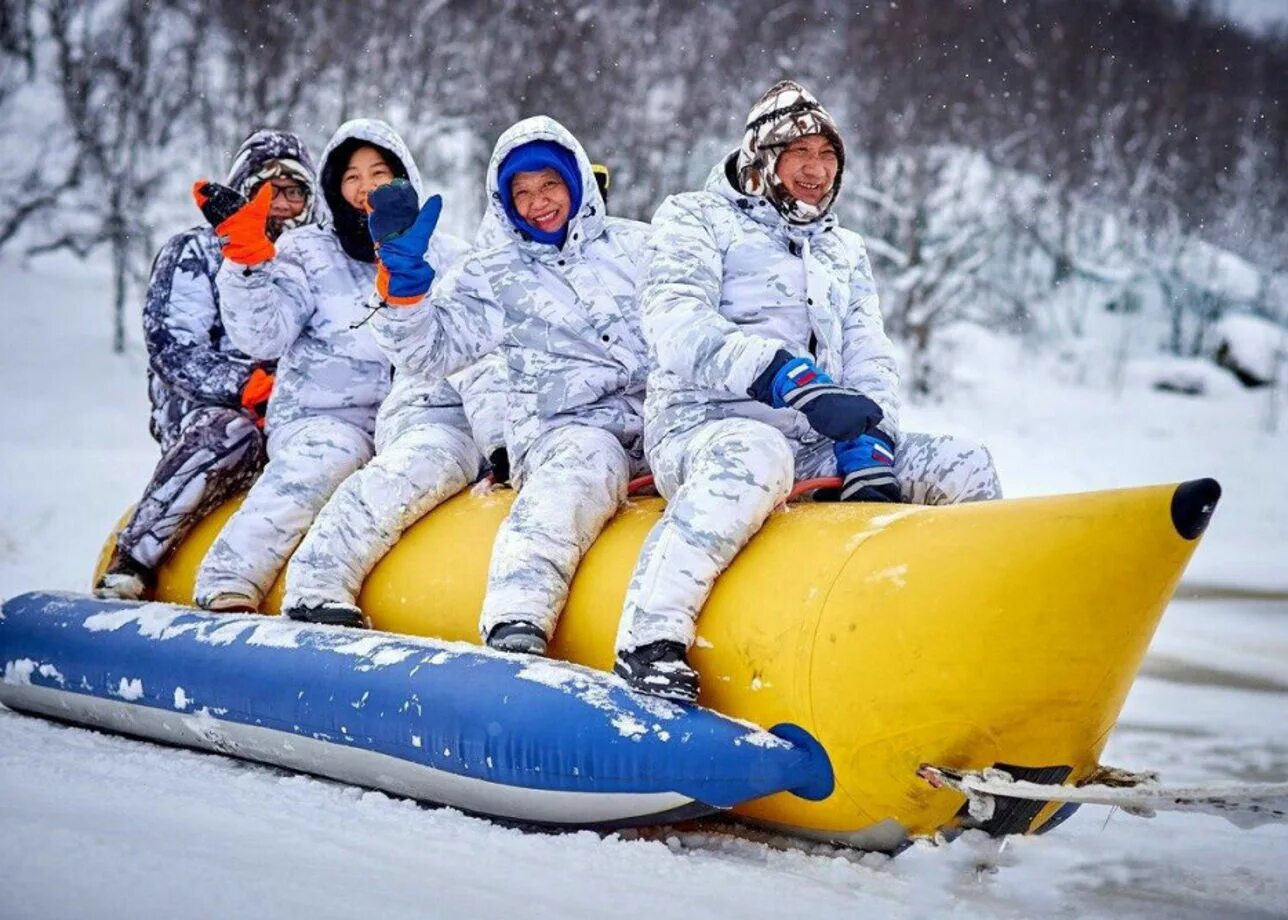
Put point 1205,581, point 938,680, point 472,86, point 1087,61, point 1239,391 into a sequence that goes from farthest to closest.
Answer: point 1087,61
point 1239,391
point 472,86
point 1205,581
point 938,680

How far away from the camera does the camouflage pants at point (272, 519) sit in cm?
386

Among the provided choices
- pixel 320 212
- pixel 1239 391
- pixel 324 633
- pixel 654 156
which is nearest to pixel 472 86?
pixel 654 156

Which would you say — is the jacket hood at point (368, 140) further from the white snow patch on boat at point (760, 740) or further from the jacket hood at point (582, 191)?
the white snow patch on boat at point (760, 740)

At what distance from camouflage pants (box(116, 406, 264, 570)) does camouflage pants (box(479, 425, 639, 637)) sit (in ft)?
4.33

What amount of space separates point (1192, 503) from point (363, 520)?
2.07 metres

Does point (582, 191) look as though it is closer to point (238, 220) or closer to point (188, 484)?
point (238, 220)

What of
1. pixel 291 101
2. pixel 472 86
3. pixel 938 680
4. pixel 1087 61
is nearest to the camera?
pixel 938 680

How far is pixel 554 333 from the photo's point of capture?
11.5 ft

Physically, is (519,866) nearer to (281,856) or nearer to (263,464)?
(281,856)

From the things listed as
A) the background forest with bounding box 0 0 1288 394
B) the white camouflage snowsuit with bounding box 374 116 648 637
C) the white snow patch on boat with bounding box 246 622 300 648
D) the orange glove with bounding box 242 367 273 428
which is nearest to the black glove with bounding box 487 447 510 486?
the white camouflage snowsuit with bounding box 374 116 648 637

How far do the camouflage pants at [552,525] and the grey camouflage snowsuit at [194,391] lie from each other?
4.42 feet

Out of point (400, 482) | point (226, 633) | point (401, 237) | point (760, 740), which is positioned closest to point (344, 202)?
point (401, 237)

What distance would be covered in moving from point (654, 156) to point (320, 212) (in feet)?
43.7

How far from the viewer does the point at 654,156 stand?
678 inches
